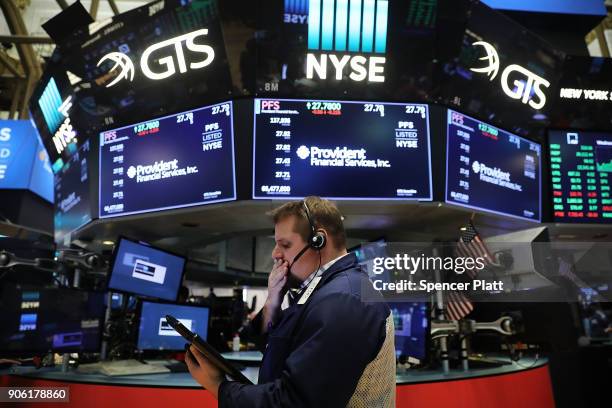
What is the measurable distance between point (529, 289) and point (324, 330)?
1.38 m

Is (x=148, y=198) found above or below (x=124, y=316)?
above

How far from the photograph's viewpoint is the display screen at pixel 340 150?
10.3ft

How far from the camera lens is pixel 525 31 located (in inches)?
145

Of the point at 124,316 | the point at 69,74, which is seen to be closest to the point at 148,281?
the point at 124,316

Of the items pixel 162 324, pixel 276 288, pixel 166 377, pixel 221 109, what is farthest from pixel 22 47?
pixel 276 288

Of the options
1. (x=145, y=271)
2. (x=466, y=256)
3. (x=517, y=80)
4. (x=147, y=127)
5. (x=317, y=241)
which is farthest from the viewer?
(x=517, y=80)

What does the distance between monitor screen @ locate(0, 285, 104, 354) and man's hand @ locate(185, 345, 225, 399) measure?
63.6 inches

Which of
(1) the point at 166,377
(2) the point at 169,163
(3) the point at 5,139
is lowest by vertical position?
(1) the point at 166,377

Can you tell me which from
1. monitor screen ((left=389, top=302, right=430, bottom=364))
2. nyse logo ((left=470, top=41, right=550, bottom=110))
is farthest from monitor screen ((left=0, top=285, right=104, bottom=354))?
nyse logo ((left=470, top=41, right=550, bottom=110))

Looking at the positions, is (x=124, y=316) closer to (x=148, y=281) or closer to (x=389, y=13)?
(x=148, y=281)

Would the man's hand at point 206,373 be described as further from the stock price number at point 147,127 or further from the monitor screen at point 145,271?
→ the stock price number at point 147,127

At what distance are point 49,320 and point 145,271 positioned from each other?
923 mm

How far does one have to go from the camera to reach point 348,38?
10.5 feet

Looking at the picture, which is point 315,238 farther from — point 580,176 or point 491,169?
point 580,176
